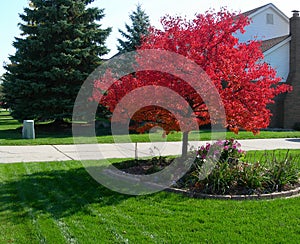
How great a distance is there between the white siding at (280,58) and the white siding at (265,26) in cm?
330

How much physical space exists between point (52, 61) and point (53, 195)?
11.2 m

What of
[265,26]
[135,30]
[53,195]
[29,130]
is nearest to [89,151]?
[29,130]

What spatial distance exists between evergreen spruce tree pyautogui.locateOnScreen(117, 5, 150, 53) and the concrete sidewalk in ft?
35.2

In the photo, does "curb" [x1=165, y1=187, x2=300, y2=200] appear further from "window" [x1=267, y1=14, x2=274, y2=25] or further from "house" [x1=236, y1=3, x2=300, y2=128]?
"window" [x1=267, y1=14, x2=274, y2=25]

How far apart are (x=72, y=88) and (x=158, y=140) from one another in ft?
17.6

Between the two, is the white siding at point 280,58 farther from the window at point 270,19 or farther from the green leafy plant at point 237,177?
the green leafy plant at point 237,177

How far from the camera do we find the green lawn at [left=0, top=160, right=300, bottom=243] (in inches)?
165

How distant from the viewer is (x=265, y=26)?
25969 millimetres

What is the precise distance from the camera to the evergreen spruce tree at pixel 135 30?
21.9 meters

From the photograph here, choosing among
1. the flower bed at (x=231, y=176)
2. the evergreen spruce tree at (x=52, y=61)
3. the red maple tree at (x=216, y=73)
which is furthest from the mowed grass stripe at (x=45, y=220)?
the evergreen spruce tree at (x=52, y=61)

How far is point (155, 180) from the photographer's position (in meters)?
6.59

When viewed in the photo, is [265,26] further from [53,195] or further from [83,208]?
[83,208]

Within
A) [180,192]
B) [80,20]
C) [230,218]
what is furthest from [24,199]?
[80,20]

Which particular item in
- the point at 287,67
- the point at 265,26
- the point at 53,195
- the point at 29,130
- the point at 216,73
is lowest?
the point at 53,195
